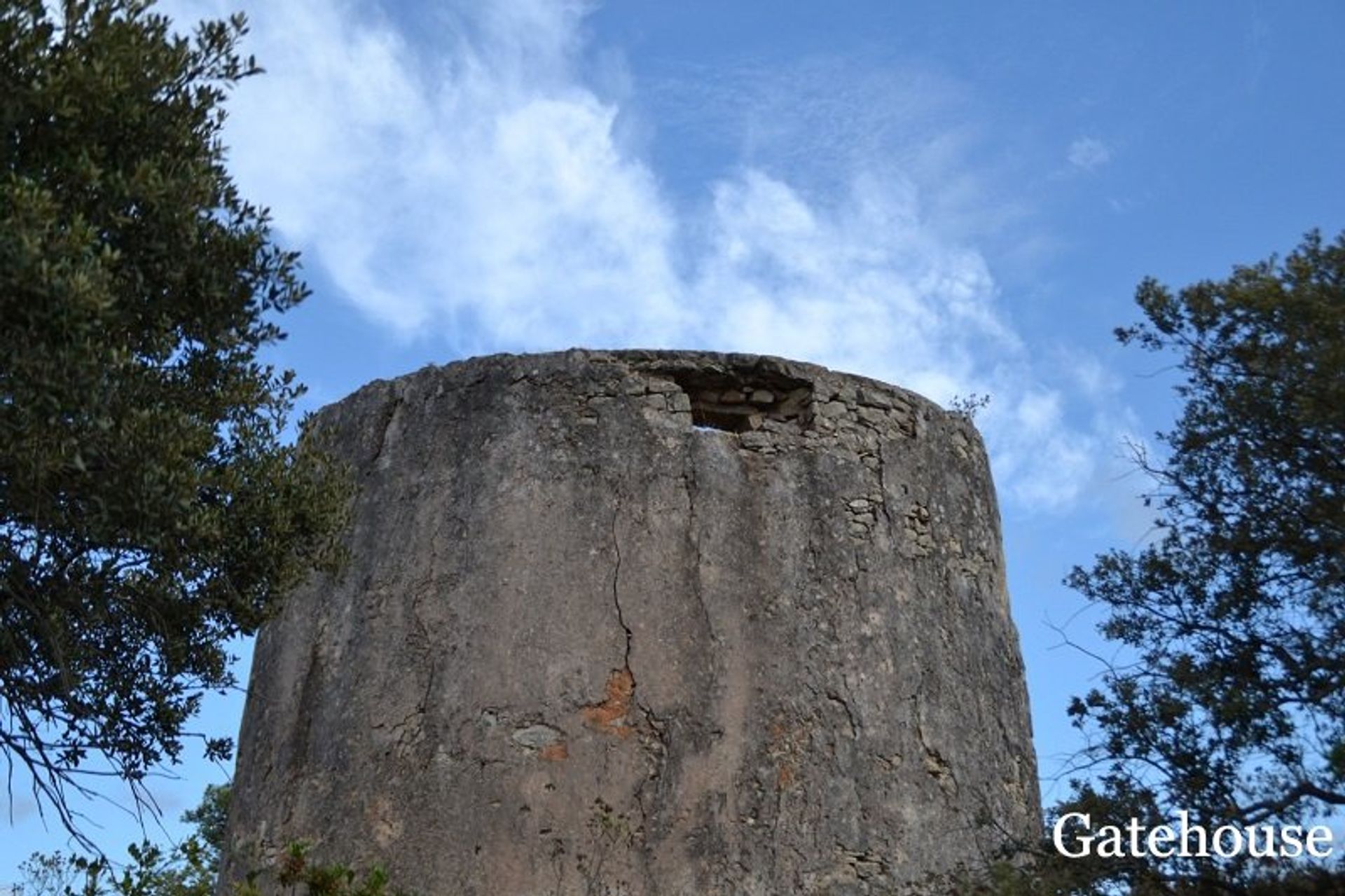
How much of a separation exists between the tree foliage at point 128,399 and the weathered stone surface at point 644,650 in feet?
3.70

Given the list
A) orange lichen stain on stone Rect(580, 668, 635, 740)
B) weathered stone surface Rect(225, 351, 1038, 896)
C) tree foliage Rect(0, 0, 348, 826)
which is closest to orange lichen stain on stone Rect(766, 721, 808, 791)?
weathered stone surface Rect(225, 351, 1038, 896)

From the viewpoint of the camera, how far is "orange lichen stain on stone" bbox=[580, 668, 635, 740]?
785 centimetres

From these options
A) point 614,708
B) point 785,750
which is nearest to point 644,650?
point 614,708

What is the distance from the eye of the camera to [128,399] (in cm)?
607

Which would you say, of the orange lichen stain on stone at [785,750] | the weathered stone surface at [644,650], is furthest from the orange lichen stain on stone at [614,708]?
the orange lichen stain on stone at [785,750]

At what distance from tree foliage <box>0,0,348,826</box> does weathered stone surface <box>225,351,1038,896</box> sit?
1126 mm

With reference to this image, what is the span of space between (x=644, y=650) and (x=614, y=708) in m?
0.33

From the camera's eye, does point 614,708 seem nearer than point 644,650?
Yes

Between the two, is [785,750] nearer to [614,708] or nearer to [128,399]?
[614,708]

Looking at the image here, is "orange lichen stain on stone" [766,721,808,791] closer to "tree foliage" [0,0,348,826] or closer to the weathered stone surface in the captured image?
the weathered stone surface

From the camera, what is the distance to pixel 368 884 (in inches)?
245

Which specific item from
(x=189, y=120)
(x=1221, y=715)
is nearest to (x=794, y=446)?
(x=1221, y=715)

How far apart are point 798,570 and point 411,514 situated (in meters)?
2.10

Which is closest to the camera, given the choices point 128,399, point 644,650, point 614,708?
point 128,399
